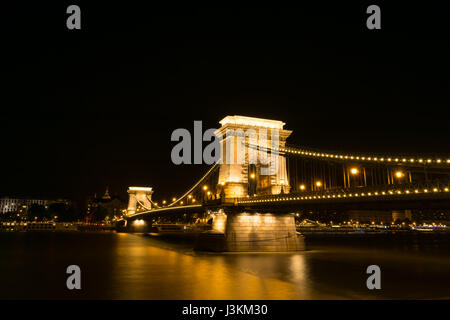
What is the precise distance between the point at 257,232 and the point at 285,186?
207 inches

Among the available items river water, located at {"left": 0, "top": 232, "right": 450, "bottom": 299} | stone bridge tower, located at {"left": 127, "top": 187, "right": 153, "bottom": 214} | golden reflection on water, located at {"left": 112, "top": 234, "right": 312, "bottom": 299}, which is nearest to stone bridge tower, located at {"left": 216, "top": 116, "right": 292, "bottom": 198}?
river water, located at {"left": 0, "top": 232, "right": 450, "bottom": 299}

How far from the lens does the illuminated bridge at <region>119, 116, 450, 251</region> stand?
16.2 m

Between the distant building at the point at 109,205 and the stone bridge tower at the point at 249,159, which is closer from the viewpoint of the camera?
the stone bridge tower at the point at 249,159

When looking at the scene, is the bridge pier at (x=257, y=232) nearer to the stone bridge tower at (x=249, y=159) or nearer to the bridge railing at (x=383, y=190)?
the stone bridge tower at (x=249, y=159)

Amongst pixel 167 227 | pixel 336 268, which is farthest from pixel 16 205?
pixel 336 268

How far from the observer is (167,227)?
115 meters

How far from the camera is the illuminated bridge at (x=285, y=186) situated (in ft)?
53.2

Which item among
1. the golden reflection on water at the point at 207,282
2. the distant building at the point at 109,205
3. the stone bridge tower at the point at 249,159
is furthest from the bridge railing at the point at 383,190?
the distant building at the point at 109,205

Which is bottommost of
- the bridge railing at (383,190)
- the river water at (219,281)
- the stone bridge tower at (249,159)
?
the river water at (219,281)

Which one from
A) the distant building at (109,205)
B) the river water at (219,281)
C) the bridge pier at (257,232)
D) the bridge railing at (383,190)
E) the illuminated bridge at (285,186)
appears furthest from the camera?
the distant building at (109,205)

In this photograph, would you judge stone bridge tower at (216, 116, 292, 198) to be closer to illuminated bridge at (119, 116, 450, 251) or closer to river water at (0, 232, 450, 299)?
illuminated bridge at (119, 116, 450, 251)

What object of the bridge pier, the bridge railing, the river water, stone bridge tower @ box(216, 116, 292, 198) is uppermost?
stone bridge tower @ box(216, 116, 292, 198)

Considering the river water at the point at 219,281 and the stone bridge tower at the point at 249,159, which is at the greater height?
the stone bridge tower at the point at 249,159
